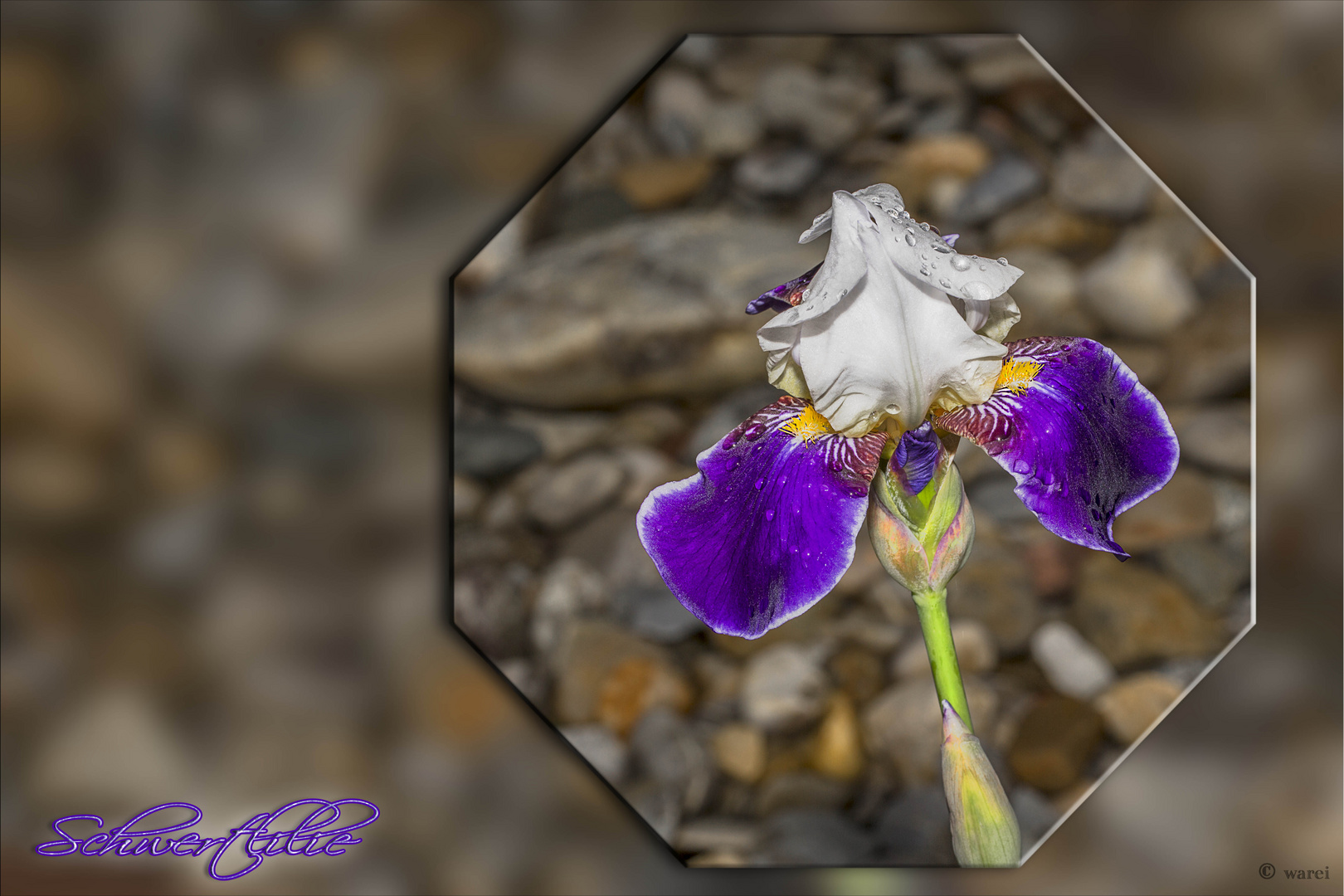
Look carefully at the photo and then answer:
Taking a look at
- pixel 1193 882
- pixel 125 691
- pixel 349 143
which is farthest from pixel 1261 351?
pixel 125 691

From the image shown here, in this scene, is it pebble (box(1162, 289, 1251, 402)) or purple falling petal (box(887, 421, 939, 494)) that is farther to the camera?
pebble (box(1162, 289, 1251, 402))

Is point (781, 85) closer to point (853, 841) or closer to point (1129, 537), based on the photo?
point (1129, 537)

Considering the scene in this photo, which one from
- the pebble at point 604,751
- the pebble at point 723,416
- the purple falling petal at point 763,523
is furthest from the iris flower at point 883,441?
the pebble at point 604,751

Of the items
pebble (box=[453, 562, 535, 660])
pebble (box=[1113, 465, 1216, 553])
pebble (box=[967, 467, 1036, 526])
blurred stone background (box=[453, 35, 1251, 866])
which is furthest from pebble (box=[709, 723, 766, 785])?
pebble (box=[1113, 465, 1216, 553])

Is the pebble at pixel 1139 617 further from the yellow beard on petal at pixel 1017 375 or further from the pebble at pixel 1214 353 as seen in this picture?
the yellow beard on petal at pixel 1017 375

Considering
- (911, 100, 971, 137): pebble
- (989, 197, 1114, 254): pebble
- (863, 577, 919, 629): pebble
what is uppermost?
(911, 100, 971, 137): pebble

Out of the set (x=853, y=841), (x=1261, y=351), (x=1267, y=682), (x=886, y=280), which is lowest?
(x=1267, y=682)

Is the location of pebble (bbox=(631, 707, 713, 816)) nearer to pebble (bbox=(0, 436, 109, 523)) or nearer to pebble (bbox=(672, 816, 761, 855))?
pebble (bbox=(672, 816, 761, 855))
